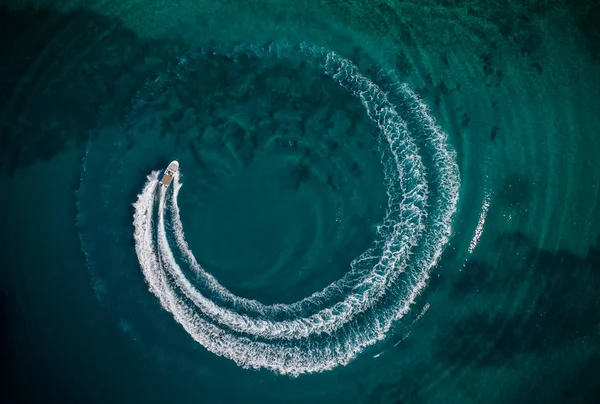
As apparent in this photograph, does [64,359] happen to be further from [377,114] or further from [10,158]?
[377,114]

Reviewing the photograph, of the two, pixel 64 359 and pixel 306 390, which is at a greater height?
pixel 64 359

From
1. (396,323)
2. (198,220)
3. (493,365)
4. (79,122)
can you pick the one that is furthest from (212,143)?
(493,365)

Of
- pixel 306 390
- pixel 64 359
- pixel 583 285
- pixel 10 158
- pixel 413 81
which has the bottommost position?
pixel 306 390

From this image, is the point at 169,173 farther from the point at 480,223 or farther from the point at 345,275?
the point at 480,223

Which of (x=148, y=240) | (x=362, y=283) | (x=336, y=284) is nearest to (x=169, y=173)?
(x=148, y=240)

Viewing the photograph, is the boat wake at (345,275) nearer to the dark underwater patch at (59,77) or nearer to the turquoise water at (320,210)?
the turquoise water at (320,210)

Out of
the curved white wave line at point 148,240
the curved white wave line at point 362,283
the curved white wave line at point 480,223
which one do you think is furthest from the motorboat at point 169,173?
the curved white wave line at point 480,223

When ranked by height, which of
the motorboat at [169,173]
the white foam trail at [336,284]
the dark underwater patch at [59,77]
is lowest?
the white foam trail at [336,284]
